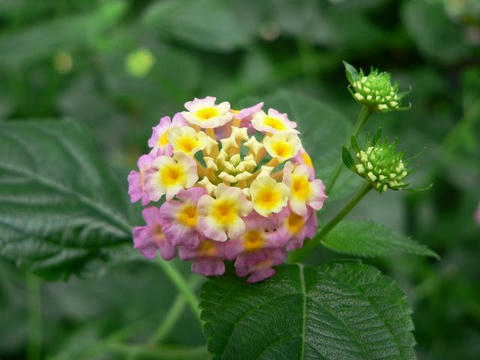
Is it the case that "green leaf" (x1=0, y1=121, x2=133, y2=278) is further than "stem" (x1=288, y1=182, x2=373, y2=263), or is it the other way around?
"green leaf" (x1=0, y1=121, x2=133, y2=278)

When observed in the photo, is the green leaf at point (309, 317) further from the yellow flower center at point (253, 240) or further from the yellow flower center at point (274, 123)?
the yellow flower center at point (274, 123)

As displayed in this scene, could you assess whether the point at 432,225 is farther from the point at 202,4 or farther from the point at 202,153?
the point at 202,153

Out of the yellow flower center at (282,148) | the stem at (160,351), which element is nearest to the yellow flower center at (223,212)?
the yellow flower center at (282,148)

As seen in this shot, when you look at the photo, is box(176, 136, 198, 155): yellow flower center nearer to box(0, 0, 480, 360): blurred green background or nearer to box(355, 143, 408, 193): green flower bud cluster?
box(355, 143, 408, 193): green flower bud cluster

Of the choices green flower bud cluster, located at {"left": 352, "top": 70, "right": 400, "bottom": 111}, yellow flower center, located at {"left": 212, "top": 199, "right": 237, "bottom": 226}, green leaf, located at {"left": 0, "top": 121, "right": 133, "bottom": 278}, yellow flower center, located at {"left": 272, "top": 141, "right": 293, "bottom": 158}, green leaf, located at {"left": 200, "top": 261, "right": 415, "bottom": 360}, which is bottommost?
green leaf, located at {"left": 0, "top": 121, "right": 133, "bottom": 278}

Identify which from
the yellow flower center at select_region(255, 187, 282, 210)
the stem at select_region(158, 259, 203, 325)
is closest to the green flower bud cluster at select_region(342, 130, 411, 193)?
the yellow flower center at select_region(255, 187, 282, 210)

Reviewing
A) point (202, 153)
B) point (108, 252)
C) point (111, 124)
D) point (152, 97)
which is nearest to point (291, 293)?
point (202, 153)

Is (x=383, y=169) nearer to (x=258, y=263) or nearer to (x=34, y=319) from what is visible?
(x=258, y=263)
